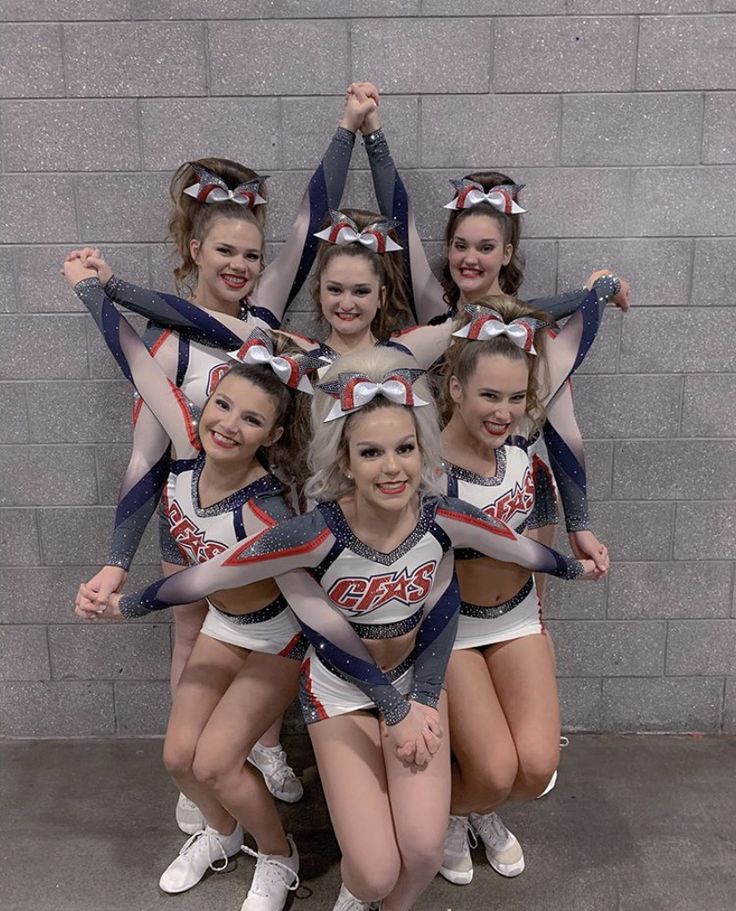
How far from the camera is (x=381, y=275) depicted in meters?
2.34

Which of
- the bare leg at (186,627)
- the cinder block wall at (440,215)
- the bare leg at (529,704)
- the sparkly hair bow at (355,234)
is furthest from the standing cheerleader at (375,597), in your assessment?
the cinder block wall at (440,215)

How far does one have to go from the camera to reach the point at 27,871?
231 cm

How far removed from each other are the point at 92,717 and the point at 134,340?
4.89ft

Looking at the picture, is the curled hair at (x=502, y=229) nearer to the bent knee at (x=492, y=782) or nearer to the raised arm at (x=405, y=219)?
the raised arm at (x=405, y=219)

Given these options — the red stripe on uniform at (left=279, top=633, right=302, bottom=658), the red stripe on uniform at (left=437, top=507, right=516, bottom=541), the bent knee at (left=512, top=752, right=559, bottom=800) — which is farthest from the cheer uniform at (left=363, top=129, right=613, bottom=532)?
the red stripe on uniform at (left=279, top=633, right=302, bottom=658)

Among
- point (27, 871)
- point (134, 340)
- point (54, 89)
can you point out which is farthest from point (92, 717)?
Result: point (54, 89)

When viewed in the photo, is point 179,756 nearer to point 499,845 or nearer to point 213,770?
point 213,770

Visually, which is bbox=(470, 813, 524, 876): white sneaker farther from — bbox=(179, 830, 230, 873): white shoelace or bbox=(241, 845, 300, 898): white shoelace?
bbox=(179, 830, 230, 873): white shoelace

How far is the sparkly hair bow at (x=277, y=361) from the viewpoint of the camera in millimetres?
2047

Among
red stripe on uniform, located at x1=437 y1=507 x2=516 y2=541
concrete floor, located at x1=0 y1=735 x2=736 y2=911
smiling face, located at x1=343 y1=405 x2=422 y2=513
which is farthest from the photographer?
concrete floor, located at x1=0 y1=735 x2=736 y2=911

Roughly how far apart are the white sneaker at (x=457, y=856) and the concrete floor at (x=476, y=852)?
0.03 meters

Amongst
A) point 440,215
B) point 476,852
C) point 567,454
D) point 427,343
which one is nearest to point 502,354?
point 427,343

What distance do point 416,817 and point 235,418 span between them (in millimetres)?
1016

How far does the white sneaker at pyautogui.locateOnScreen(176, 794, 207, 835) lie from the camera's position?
244 centimetres
